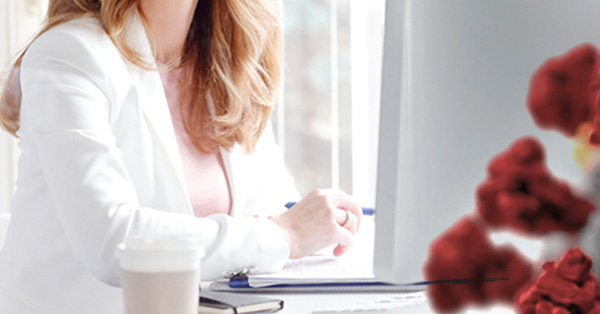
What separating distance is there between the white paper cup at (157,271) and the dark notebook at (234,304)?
120 mm

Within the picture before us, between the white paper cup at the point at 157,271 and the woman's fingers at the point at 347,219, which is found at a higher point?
the white paper cup at the point at 157,271

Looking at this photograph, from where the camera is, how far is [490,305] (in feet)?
1.21

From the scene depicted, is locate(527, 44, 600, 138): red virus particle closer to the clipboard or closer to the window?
the clipboard

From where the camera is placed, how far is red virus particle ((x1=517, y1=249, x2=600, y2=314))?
337 mm

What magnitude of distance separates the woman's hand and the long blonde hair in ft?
1.15

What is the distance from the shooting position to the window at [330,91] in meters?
2.73

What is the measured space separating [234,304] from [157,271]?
0.16 meters

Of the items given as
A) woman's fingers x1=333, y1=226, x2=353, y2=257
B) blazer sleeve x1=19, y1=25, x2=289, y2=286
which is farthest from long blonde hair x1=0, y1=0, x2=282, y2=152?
woman's fingers x1=333, y1=226, x2=353, y2=257

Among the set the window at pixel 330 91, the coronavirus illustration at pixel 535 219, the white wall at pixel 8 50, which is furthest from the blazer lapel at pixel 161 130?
the window at pixel 330 91

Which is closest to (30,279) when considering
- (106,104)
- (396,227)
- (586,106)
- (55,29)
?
(106,104)

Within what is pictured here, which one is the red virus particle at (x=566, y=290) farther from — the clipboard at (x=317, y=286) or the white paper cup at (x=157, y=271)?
the clipboard at (x=317, y=286)

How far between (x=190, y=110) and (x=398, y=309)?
787 millimetres

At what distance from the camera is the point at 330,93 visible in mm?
2779

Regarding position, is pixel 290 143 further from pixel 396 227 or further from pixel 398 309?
pixel 396 227
